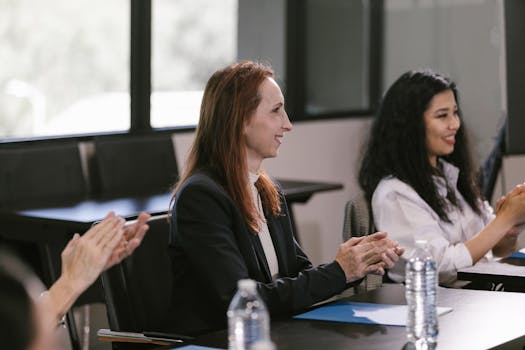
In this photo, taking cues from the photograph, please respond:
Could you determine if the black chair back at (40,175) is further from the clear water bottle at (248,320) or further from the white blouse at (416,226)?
the clear water bottle at (248,320)

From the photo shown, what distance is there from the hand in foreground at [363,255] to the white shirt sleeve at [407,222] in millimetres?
707

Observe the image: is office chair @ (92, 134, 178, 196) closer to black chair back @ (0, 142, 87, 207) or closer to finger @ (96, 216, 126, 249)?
black chair back @ (0, 142, 87, 207)

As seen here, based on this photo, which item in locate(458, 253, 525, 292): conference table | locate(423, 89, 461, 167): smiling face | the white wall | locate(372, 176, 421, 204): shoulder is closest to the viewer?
locate(458, 253, 525, 292): conference table

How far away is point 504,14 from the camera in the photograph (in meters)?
5.26

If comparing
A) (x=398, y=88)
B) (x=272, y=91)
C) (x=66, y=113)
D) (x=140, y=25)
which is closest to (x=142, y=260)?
(x=272, y=91)

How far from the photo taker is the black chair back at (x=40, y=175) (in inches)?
185

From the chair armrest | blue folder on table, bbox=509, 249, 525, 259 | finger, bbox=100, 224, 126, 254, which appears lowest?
the chair armrest

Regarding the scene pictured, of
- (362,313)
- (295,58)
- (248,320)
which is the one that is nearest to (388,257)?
(362,313)

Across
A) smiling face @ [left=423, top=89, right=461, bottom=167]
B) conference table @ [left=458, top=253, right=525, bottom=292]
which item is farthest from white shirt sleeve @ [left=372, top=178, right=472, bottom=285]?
smiling face @ [left=423, top=89, right=461, bottom=167]

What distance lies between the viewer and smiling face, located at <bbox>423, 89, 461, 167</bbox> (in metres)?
3.73

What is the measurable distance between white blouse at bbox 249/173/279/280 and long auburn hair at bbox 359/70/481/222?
764mm

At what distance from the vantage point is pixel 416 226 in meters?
3.55

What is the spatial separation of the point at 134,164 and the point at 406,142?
199cm

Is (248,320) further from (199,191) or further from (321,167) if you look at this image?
(321,167)
